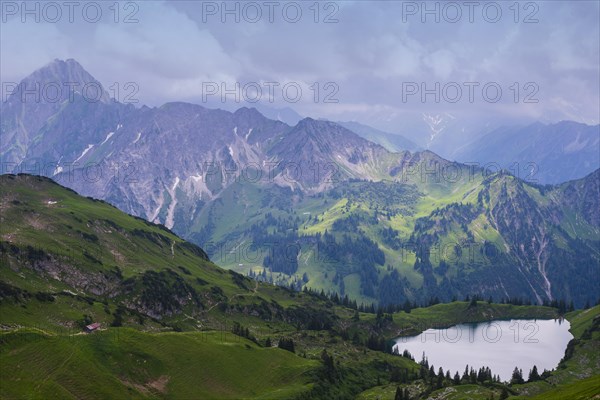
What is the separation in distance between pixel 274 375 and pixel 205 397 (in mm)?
28532

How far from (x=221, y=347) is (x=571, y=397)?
336 ft


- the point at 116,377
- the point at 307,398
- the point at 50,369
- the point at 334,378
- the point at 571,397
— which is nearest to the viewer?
the point at 571,397

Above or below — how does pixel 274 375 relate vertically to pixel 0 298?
below

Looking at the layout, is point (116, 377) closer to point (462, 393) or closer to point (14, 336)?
point (14, 336)

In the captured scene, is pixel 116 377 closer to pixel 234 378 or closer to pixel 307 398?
pixel 234 378

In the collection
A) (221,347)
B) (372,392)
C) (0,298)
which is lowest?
(372,392)

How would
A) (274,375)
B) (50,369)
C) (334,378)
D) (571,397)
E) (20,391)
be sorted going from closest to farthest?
1. (571,397)
2. (20,391)
3. (50,369)
4. (274,375)
5. (334,378)

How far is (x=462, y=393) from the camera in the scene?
170 metres

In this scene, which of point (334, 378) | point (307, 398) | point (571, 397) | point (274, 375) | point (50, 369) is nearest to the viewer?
point (571, 397)

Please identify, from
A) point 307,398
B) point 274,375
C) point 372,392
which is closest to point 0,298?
point 274,375

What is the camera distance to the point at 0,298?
178 metres

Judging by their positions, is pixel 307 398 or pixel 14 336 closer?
pixel 14 336

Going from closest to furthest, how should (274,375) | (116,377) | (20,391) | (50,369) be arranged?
(20,391), (50,369), (116,377), (274,375)

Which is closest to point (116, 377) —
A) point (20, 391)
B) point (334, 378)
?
point (20, 391)
